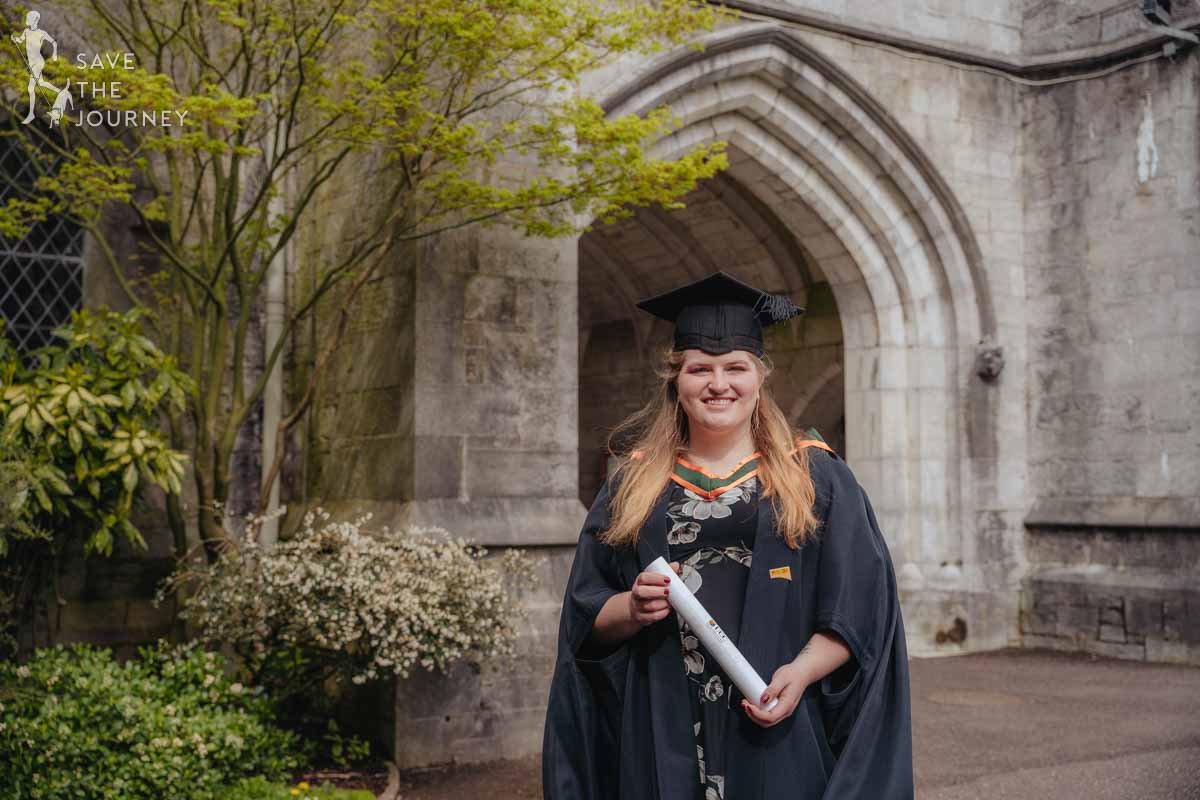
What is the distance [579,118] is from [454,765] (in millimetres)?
3205

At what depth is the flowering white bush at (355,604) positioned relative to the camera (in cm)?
521

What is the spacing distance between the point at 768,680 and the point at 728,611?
0.52 feet

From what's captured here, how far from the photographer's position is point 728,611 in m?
2.40

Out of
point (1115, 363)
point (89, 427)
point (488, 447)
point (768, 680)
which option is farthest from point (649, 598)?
point (1115, 363)

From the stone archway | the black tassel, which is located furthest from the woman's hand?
the stone archway

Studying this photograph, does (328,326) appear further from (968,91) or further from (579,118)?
(968,91)

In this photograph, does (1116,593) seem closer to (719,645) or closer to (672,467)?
(672,467)

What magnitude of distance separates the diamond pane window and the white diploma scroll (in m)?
5.54

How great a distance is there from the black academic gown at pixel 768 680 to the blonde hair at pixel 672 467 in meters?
0.03

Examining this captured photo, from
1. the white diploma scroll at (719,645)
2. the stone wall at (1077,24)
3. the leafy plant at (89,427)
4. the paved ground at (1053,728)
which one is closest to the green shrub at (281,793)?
the leafy plant at (89,427)

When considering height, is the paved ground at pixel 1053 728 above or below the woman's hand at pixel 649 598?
below

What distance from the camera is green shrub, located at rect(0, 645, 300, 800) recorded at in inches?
172

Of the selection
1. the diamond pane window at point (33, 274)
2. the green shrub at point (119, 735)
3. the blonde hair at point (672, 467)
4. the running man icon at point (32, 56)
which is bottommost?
the green shrub at point (119, 735)

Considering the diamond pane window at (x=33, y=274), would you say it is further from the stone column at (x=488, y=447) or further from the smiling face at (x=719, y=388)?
the smiling face at (x=719, y=388)
